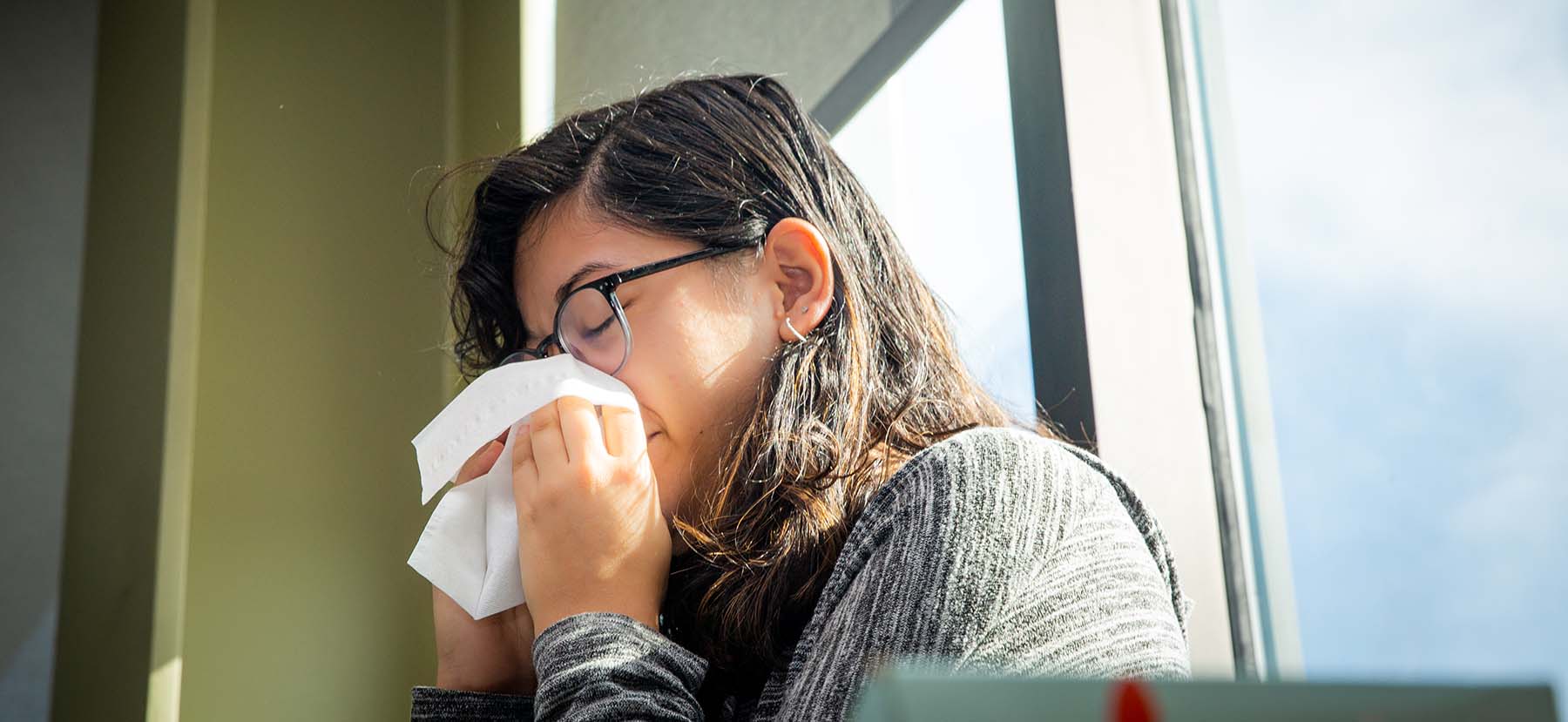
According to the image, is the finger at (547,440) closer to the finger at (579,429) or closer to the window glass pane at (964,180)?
the finger at (579,429)

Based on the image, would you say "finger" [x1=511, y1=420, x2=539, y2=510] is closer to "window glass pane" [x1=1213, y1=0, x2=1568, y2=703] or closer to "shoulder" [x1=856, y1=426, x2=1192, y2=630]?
"shoulder" [x1=856, y1=426, x2=1192, y2=630]

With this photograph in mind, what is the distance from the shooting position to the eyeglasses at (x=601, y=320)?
1017mm

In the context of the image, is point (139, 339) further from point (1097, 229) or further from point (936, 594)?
point (936, 594)

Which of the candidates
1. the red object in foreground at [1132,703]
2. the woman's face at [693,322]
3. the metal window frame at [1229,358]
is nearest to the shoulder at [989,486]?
the woman's face at [693,322]

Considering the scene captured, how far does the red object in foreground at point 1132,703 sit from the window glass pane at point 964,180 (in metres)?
0.94

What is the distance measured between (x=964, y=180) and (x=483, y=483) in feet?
2.03

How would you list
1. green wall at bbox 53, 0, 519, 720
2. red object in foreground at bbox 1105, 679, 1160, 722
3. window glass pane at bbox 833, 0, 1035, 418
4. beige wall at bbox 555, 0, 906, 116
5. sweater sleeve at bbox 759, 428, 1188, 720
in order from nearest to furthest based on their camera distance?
1. red object in foreground at bbox 1105, 679, 1160, 722
2. sweater sleeve at bbox 759, 428, 1188, 720
3. window glass pane at bbox 833, 0, 1035, 418
4. beige wall at bbox 555, 0, 906, 116
5. green wall at bbox 53, 0, 519, 720

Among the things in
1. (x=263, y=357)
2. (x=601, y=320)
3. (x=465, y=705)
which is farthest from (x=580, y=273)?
(x=263, y=357)

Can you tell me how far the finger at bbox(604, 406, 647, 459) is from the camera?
3.06ft

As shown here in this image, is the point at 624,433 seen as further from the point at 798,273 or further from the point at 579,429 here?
the point at 798,273

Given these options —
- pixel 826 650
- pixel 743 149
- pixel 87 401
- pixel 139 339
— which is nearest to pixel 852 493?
pixel 826 650

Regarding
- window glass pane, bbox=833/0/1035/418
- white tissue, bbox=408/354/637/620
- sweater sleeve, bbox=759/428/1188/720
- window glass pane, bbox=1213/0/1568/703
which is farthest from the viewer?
window glass pane, bbox=833/0/1035/418

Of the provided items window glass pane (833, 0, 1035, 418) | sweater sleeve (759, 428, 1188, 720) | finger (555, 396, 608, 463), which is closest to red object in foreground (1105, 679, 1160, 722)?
sweater sleeve (759, 428, 1188, 720)

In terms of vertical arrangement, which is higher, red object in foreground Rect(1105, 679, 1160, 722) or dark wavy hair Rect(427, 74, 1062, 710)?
dark wavy hair Rect(427, 74, 1062, 710)
